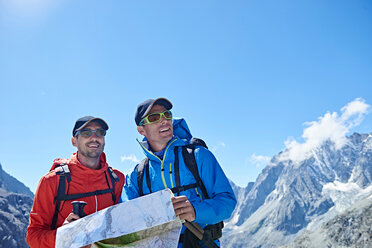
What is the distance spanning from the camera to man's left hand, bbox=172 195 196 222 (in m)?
3.67

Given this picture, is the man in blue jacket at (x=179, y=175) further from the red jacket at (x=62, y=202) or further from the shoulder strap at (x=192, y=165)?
the red jacket at (x=62, y=202)

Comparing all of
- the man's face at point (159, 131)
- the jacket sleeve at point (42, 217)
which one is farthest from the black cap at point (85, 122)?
the man's face at point (159, 131)

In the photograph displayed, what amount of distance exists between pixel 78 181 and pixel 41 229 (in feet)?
4.11

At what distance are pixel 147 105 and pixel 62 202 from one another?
2870mm

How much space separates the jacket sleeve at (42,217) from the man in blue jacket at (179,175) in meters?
1.81

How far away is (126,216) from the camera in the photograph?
10.9 ft

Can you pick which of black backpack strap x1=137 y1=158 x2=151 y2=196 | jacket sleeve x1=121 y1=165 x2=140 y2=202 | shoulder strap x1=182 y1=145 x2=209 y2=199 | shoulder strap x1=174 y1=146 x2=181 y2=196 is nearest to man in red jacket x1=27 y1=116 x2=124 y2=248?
jacket sleeve x1=121 y1=165 x2=140 y2=202

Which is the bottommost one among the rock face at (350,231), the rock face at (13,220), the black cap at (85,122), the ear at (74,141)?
the rock face at (350,231)

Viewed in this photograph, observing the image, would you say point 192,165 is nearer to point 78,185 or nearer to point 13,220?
point 78,185

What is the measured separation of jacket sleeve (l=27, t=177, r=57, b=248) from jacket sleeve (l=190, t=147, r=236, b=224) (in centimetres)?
305

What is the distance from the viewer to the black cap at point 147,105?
575 cm

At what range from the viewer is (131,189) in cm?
547

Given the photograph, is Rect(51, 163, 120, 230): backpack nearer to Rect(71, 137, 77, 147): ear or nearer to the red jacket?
the red jacket

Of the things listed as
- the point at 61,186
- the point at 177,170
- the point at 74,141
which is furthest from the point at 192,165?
the point at 74,141
